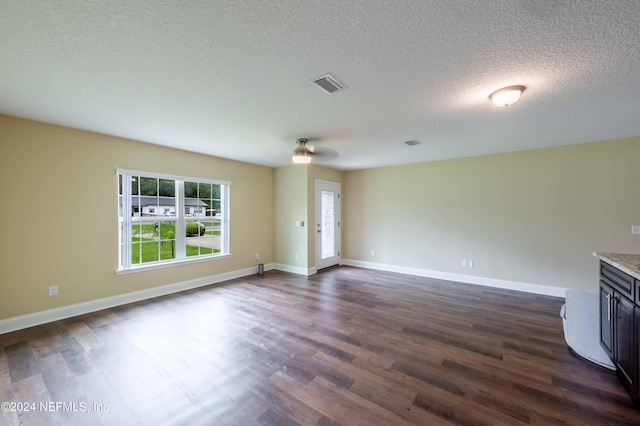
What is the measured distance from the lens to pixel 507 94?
7.35 ft

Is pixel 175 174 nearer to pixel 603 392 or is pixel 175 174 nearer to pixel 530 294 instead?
pixel 603 392

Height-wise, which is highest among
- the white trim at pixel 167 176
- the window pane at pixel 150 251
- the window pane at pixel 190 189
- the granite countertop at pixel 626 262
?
the white trim at pixel 167 176

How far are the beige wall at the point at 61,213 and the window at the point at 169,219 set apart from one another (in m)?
0.15

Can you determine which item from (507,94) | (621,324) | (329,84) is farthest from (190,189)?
(621,324)

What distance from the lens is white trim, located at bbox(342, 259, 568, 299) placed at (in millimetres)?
4178

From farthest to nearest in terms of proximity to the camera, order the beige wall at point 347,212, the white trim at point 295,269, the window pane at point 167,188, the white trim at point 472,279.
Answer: the white trim at point 295,269, the window pane at point 167,188, the white trim at point 472,279, the beige wall at point 347,212

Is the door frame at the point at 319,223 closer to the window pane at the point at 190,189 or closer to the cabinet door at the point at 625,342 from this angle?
the window pane at the point at 190,189

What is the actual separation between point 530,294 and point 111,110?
6.54m

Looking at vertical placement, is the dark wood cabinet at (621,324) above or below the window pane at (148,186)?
below

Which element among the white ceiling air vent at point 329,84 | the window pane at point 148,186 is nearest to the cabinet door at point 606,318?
the white ceiling air vent at point 329,84

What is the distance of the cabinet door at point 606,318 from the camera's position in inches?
83.4

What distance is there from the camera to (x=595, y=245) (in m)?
3.89

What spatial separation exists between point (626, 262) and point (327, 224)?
4771 millimetres

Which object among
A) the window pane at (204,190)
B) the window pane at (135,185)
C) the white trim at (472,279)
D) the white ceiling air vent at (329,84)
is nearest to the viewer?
the white ceiling air vent at (329,84)
